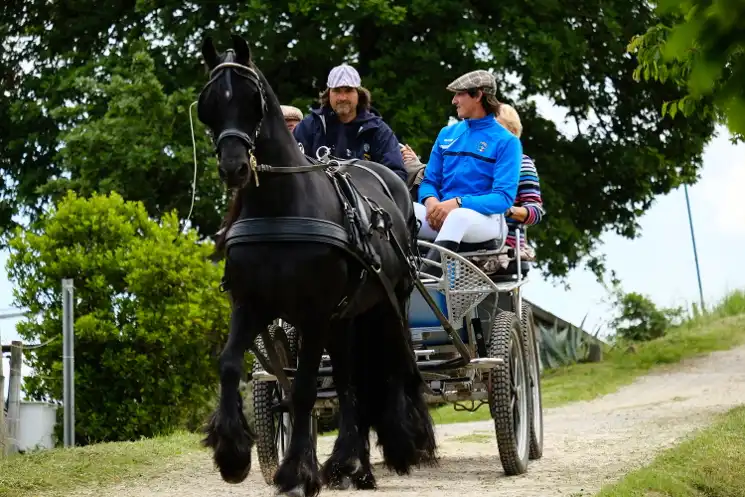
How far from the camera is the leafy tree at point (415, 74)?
761 inches

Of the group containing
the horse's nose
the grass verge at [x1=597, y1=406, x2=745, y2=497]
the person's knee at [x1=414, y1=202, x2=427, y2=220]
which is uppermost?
the person's knee at [x1=414, y1=202, x2=427, y2=220]

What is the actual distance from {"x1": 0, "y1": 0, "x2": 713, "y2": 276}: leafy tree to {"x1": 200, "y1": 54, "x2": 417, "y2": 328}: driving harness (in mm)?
11243

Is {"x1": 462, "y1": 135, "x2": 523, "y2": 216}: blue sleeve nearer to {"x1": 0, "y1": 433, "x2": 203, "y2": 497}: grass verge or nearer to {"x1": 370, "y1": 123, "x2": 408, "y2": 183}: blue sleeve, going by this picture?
{"x1": 370, "y1": 123, "x2": 408, "y2": 183}: blue sleeve

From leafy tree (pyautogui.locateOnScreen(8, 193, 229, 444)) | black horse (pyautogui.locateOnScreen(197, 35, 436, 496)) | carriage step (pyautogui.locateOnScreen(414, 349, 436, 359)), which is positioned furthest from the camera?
leafy tree (pyautogui.locateOnScreen(8, 193, 229, 444))

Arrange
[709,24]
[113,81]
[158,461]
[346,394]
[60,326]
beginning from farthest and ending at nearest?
[113,81], [60,326], [158,461], [346,394], [709,24]

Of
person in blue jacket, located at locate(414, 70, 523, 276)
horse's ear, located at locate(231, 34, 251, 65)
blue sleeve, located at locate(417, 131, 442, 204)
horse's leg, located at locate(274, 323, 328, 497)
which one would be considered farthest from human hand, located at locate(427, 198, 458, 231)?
horse's ear, located at locate(231, 34, 251, 65)

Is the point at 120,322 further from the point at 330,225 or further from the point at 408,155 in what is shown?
the point at 330,225

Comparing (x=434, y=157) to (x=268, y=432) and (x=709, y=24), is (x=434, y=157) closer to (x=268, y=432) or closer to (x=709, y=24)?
(x=268, y=432)

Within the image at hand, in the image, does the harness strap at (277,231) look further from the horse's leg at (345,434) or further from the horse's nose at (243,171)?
the horse's leg at (345,434)

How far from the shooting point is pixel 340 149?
8.61 meters

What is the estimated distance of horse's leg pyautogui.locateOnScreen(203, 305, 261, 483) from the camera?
6.24 metres

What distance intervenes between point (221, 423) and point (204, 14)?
49.9ft

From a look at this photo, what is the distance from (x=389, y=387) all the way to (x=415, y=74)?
41.0ft

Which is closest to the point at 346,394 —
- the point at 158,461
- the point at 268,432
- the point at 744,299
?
the point at 268,432
